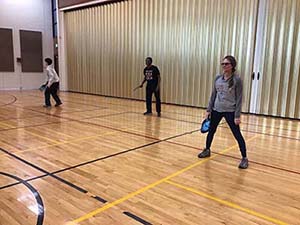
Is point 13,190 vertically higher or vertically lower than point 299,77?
lower

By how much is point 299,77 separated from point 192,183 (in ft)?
19.0

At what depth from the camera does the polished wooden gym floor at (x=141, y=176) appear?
A: 2623 mm

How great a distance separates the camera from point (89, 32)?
42.9 ft

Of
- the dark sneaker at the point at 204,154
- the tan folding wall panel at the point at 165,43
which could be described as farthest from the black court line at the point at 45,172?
the tan folding wall panel at the point at 165,43

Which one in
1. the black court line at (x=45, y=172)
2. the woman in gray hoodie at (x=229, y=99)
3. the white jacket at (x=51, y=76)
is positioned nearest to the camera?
the black court line at (x=45, y=172)

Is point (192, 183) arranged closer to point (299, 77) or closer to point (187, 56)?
point (299, 77)

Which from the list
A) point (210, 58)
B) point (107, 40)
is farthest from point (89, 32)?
point (210, 58)

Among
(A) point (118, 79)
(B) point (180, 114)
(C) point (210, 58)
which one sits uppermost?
(C) point (210, 58)

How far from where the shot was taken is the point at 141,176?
353cm

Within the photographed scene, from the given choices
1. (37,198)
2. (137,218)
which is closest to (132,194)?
(137,218)

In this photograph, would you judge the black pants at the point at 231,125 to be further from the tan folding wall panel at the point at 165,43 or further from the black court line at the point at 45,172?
the tan folding wall panel at the point at 165,43

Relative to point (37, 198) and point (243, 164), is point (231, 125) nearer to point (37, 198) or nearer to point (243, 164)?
point (243, 164)

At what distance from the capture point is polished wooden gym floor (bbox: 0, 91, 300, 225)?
2623mm

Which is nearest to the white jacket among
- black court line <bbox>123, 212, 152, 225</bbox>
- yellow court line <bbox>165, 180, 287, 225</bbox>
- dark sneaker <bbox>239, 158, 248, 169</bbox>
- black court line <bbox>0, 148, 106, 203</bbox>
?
black court line <bbox>0, 148, 106, 203</bbox>
